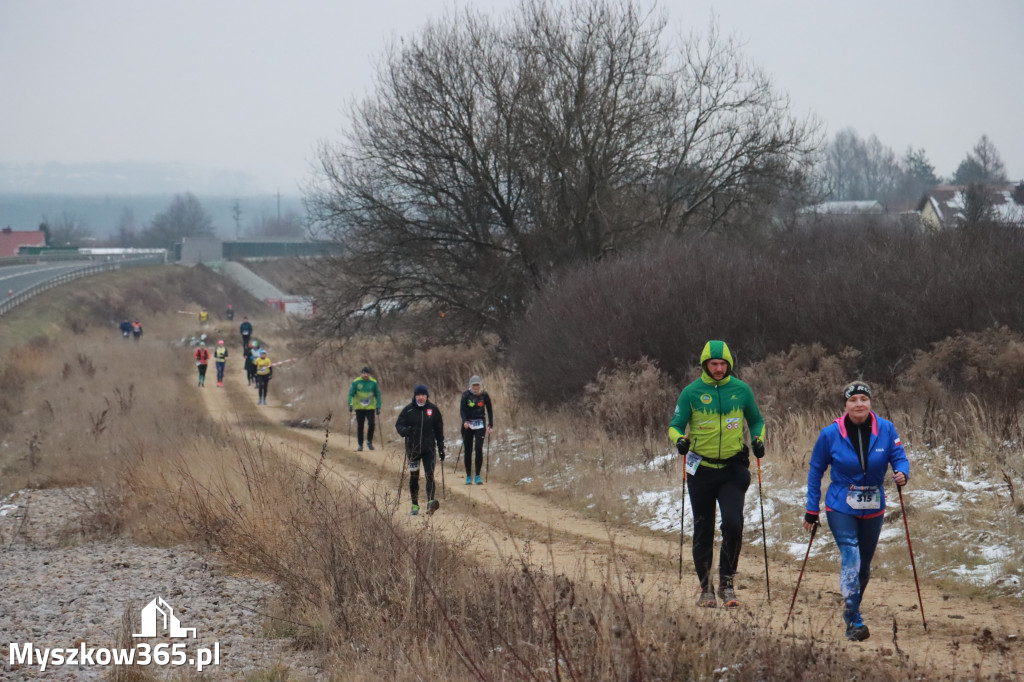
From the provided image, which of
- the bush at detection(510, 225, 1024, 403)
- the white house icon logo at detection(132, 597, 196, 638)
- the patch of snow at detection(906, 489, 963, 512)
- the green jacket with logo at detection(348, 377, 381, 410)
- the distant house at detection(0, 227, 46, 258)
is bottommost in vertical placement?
the white house icon logo at detection(132, 597, 196, 638)

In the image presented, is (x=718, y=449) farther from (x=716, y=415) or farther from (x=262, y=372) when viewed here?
(x=262, y=372)

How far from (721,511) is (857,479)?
1269 mm

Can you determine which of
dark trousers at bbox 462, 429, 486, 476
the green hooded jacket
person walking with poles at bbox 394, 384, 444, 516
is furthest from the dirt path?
the green hooded jacket

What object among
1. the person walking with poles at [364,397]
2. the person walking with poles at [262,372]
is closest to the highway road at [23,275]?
the person walking with poles at [262,372]

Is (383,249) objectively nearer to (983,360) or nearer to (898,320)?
(898,320)

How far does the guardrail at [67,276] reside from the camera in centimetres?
5917

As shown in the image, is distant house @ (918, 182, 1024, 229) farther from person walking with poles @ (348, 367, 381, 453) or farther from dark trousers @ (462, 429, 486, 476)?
person walking with poles @ (348, 367, 381, 453)

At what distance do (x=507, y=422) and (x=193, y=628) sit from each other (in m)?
12.6

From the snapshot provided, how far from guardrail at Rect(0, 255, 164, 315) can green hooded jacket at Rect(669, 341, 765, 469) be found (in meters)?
53.8

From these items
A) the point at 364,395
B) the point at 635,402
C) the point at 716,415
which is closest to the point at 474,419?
the point at 635,402

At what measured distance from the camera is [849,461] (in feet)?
24.8

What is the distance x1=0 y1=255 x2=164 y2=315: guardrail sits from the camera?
194 feet

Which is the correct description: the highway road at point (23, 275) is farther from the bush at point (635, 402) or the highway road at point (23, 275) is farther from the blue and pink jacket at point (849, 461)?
the blue and pink jacket at point (849, 461)

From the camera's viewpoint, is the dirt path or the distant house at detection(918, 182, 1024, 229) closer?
the dirt path
